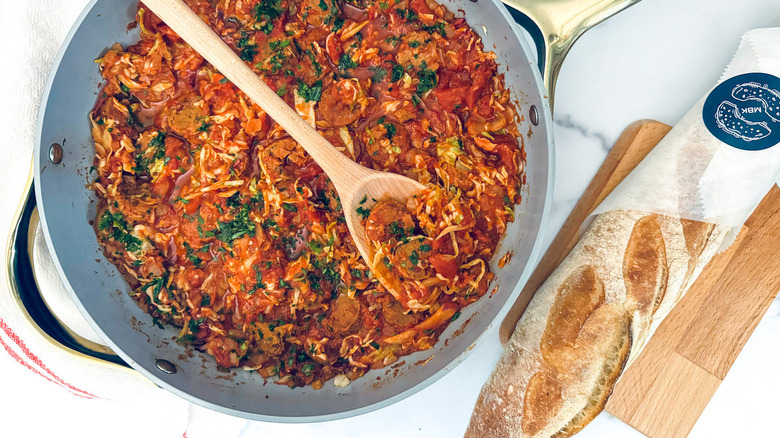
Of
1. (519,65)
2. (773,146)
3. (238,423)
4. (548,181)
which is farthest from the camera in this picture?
(238,423)

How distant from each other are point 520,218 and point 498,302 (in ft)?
2.08

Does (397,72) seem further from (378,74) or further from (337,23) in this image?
(337,23)

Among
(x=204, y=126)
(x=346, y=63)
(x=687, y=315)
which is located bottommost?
(x=687, y=315)

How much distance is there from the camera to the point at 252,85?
3496mm

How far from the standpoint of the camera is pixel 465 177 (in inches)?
147

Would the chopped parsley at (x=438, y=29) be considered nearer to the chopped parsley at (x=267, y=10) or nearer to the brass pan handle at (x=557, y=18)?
the brass pan handle at (x=557, y=18)

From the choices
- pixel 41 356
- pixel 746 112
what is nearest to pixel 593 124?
pixel 746 112

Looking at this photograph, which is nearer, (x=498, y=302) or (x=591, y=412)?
(x=498, y=302)

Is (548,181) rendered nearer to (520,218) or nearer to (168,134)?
(520,218)

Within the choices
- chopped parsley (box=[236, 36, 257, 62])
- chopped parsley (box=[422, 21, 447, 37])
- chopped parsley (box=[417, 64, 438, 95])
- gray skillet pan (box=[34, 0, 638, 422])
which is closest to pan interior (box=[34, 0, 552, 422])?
gray skillet pan (box=[34, 0, 638, 422])

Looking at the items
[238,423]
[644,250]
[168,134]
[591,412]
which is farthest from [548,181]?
[238,423]

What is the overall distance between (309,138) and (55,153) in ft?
5.88

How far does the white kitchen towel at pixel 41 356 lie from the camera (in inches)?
154

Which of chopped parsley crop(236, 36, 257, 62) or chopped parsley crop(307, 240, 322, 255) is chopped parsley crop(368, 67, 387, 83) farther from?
chopped parsley crop(307, 240, 322, 255)
